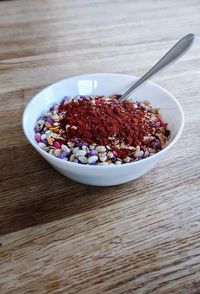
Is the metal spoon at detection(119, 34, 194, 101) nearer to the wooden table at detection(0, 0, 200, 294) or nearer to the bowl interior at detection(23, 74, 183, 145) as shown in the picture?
the bowl interior at detection(23, 74, 183, 145)

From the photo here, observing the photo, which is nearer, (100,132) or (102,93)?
(100,132)

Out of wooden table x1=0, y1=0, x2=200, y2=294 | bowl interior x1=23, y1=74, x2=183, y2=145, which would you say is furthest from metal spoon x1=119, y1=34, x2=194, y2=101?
wooden table x1=0, y1=0, x2=200, y2=294

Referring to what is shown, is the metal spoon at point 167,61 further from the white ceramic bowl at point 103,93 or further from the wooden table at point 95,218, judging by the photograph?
the wooden table at point 95,218

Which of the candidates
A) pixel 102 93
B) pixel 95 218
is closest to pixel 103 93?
pixel 102 93

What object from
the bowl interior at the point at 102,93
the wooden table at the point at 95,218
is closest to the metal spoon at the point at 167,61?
the bowl interior at the point at 102,93

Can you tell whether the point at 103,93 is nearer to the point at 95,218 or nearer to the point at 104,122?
the point at 104,122

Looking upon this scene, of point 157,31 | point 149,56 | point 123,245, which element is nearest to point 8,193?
point 123,245
